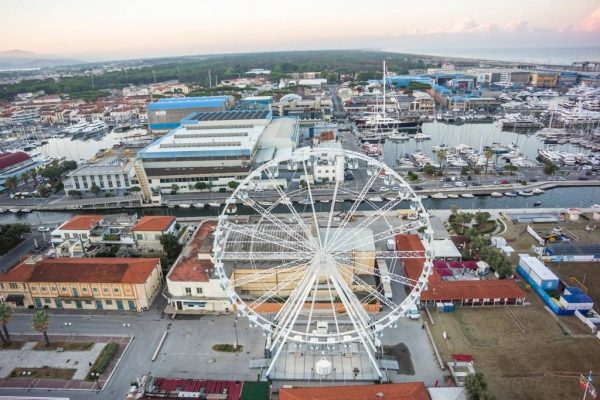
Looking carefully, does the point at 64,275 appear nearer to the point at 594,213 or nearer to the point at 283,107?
the point at 594,213

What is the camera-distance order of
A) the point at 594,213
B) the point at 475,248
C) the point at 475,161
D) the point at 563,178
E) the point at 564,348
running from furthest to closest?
1. the point at 475,161
2. the point at 563,178
3. the point at 594,213
4. the point at 475,248
5. the point at 564,348

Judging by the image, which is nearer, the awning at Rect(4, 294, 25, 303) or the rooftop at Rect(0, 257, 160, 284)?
the rooftop at Rect(0, 257, 160, 284)

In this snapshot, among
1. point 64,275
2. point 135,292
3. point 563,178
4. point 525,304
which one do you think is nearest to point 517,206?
point 563,178

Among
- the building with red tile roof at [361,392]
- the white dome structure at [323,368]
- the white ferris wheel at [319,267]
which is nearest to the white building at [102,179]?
the white ferris wheel at [319,267]

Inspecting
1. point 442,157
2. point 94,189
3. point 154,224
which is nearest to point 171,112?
point 94,189

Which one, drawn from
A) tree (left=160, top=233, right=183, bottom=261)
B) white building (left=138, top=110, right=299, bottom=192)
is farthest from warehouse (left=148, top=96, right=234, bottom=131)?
tree (left=160, top=233, right=183, bottom=261)

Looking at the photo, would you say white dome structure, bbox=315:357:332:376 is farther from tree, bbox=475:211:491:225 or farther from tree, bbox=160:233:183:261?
tree, bbox=475:211:491:225

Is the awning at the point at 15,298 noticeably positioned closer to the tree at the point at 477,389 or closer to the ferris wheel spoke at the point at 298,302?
the ferris wheel spoke at the point at 298,302
